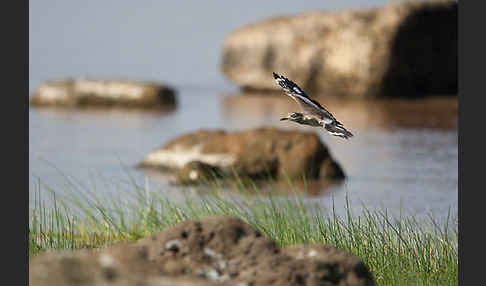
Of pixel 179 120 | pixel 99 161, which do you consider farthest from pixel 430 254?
pixel 179 120

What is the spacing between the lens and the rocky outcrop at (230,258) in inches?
129

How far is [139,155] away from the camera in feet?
41.2

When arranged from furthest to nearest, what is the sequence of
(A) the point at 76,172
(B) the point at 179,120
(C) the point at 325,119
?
1. (B) the point at 179,120
2. (A) the point at 76,172
3. (C) the point at 325,119

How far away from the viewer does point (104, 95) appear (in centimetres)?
2136

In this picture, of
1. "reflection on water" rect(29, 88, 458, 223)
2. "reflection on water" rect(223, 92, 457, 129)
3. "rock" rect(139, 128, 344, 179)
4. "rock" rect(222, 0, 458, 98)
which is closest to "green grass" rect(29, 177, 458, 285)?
"reflection on water" rect(29, 88, 458, 223)

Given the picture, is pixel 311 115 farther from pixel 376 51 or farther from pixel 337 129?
pixel 376 51

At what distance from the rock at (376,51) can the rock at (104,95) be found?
17.9 feet

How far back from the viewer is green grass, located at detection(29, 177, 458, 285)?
16.3 ft

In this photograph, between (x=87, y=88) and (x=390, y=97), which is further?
(x=390, y=97)

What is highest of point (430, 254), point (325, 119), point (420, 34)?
point (420, 34)

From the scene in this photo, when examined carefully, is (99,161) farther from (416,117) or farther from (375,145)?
(416,117)

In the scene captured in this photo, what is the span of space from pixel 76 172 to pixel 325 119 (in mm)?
7078

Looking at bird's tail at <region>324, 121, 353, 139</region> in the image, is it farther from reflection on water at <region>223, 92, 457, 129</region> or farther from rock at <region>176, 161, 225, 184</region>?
reflection on water at <region>223, 92, 457, 129</region>

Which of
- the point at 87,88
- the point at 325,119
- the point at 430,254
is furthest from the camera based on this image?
the point at 87,88
